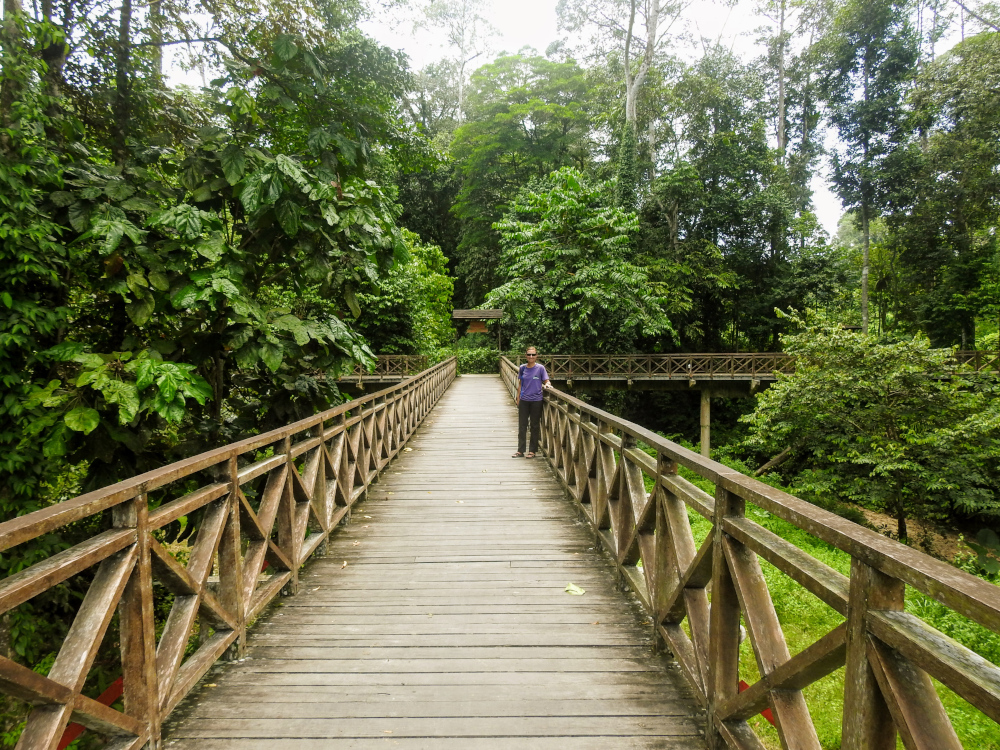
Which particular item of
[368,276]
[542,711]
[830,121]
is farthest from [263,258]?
[830,121]

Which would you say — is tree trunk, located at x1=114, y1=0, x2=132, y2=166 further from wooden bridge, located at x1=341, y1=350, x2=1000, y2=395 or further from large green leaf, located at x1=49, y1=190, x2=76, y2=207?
wooden bridge, located at x1=341, y1=350, x2=1000, y2=395

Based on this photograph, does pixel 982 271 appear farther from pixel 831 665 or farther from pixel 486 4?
pixel 486 4

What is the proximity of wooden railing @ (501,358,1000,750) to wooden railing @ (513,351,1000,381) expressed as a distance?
16.5 metres

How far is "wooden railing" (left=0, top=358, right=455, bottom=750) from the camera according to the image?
1552 mm

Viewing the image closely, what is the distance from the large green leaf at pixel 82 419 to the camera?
9.11 feet

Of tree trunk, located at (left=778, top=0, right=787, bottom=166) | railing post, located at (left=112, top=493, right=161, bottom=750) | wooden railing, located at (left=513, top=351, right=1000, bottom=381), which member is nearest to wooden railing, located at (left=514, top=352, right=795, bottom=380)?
wooden railing, located at (left=513, top=351, right=1000, bottom=381)

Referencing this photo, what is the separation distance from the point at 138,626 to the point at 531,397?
5754 mm

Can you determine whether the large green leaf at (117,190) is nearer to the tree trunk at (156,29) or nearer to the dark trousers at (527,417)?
the tree trunk at (156,29)

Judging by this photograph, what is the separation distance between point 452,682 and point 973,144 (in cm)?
Answer: 2444

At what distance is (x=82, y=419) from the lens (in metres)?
2.83

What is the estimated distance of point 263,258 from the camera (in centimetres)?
399

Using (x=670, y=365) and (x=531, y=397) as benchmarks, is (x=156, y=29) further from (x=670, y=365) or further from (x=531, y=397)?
(x=670, y=365)

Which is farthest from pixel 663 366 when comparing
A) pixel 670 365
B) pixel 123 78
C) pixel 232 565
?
pixel 232 565

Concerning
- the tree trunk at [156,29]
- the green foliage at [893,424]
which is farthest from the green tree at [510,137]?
the tree trunk at [156,29]
